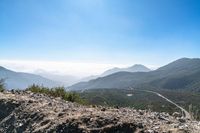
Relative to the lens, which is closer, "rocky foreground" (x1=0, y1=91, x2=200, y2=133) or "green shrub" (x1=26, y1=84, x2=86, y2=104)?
"rocky foreground" (x1=0, y1=91, x2=200, y2=133)

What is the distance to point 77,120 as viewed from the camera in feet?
47.9

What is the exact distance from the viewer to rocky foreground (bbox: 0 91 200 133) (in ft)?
42.5

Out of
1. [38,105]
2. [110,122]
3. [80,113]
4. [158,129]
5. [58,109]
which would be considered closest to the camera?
[158,129]

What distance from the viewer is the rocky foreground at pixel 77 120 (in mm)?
12945

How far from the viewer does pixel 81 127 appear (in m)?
14.0

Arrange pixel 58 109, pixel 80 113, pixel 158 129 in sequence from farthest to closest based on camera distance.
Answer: pixel 58 109, pixel 80 113, pixel 158 129

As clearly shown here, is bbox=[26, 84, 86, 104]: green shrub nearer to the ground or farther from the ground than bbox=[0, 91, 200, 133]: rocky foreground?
farther from the ground

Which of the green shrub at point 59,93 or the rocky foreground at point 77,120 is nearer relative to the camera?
the rocky foreground at point 77,120

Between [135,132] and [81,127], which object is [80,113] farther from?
[135,132]

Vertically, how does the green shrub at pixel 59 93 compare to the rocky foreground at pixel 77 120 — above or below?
above

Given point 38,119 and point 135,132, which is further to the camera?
point 38,119

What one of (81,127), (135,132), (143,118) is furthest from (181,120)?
(81,127)

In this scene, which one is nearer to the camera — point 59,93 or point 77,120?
point 77,120

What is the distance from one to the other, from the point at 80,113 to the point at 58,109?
227 cm
